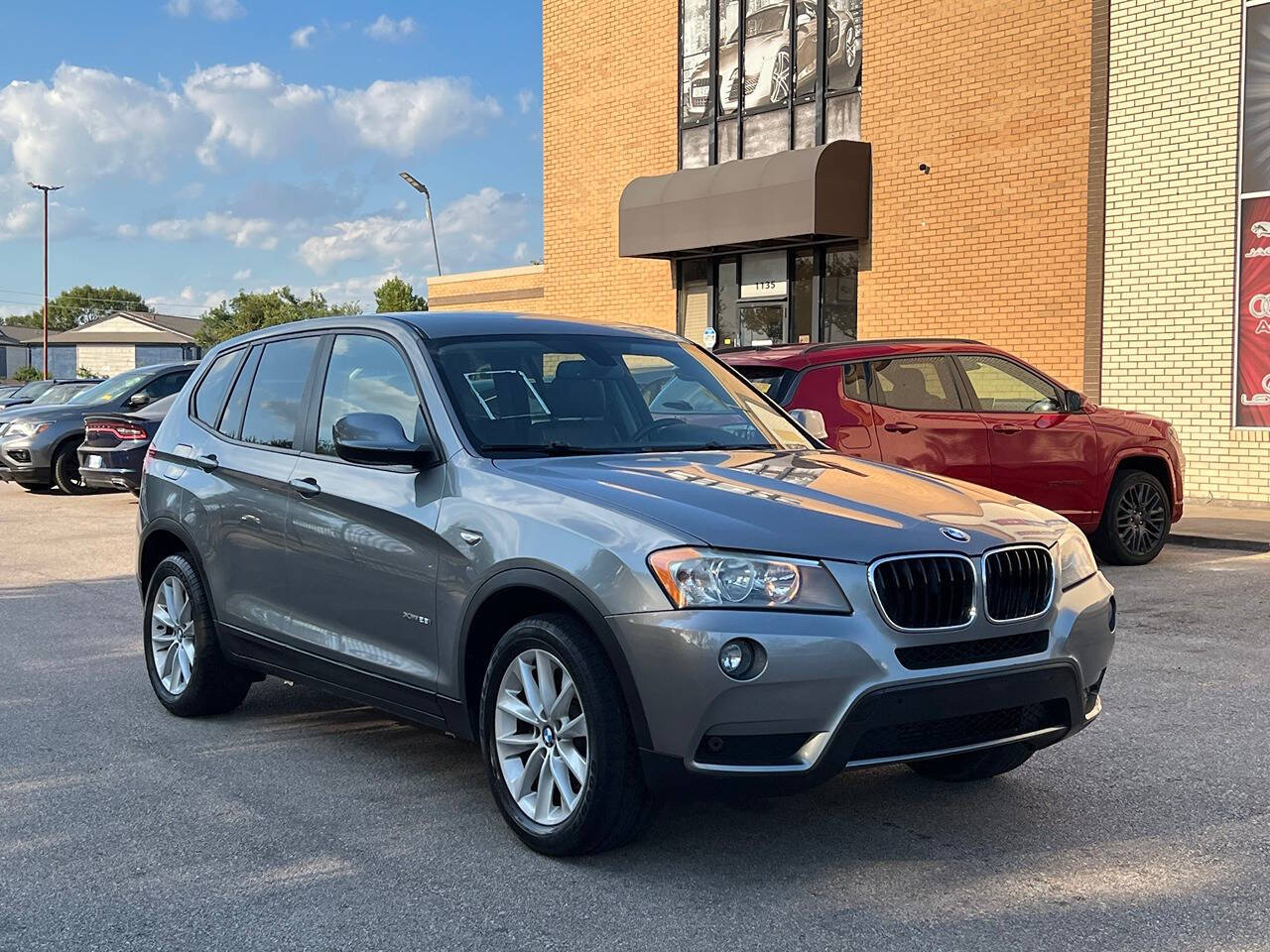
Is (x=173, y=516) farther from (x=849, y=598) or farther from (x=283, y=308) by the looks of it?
(x=283, y=308)

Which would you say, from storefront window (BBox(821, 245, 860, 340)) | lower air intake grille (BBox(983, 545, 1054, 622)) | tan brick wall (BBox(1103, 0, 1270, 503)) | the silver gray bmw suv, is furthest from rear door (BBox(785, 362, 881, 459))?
storefront window (BBox(821, 245, 860, 340))

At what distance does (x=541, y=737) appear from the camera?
4227mm

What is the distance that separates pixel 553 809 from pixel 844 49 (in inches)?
683

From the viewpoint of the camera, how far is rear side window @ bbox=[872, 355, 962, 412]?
1001 cm

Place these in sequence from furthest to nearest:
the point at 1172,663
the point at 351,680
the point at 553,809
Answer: the point at 1172,663 < the point at 351,680 < the point at 553,809

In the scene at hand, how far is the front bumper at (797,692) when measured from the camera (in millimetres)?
3727

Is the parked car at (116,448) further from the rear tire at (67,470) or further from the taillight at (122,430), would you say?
the rear tire at (67,470)

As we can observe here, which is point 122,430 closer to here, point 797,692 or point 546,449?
point 546,449

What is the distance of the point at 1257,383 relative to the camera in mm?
15305

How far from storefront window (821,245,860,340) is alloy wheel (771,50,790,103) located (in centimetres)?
250

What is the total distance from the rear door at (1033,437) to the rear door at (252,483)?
603cm

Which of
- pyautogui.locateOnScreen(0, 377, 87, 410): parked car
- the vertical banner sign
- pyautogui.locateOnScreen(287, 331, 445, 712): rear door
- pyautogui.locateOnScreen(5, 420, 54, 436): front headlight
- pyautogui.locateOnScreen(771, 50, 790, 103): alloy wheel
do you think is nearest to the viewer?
pyautogui.locateOnScreen(287, 331, 445, 712): rear door

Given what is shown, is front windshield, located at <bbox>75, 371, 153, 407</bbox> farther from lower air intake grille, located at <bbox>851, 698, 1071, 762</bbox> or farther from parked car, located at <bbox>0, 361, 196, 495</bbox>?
lower air intake grille, located at <bbox>851, 698, 1071, 762</bbox>

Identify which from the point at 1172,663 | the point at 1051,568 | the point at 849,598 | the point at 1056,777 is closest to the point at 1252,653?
the point at 1172,663
